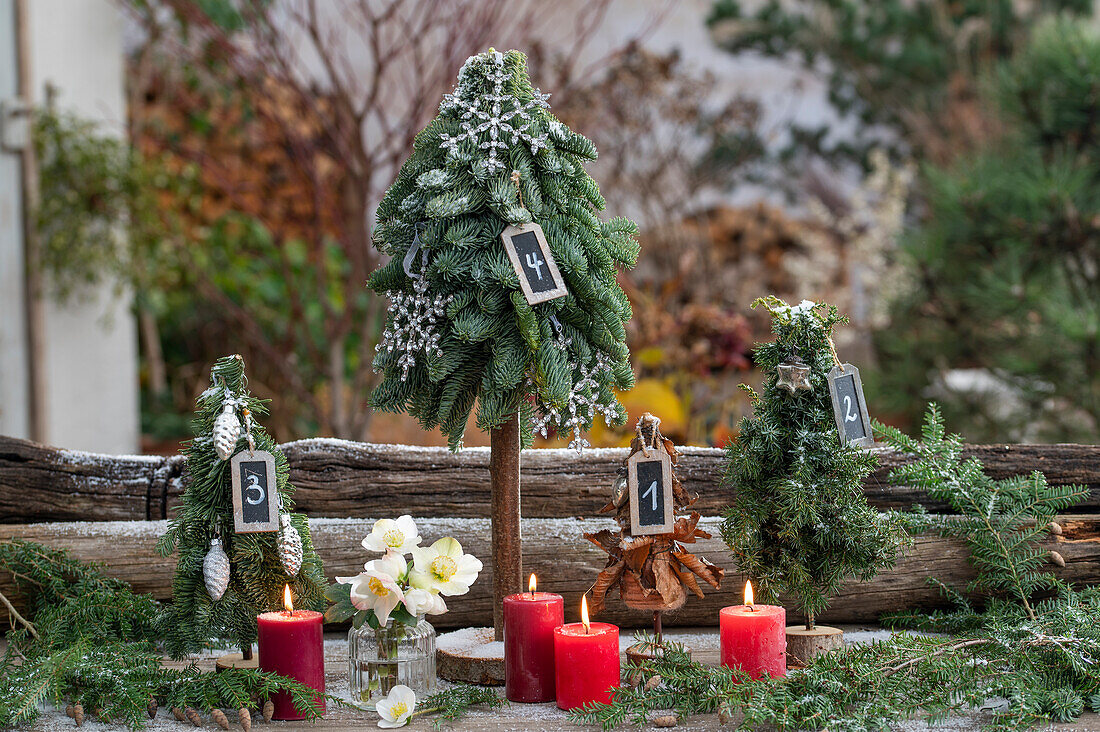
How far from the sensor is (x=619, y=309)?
1.17 metres

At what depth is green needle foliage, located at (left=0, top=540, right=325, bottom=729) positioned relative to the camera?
1037 millimetres

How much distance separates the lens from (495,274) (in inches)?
44.4

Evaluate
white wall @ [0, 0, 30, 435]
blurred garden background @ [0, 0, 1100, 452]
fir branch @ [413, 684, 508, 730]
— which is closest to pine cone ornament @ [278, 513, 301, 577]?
fir branch @ [413, 684, 508, 730]

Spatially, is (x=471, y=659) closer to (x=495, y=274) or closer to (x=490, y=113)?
(x=495, y=274)

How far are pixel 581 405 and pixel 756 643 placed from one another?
0.36m

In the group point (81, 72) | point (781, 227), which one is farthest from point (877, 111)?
point (81, 72)

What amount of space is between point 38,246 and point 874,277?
3296 millimetres

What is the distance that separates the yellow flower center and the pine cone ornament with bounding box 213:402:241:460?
10.9 inches

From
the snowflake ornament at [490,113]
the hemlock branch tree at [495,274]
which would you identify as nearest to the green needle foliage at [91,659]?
the hemlock branch tree at [495,274]

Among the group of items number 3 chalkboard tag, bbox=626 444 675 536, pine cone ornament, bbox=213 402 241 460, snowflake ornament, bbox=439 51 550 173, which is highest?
snowflake ornament, bbox=439 51 550 173

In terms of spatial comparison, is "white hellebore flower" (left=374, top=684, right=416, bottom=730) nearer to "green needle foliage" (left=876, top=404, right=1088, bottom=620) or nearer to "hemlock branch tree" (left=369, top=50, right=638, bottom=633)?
"hemlock branch tree" (left=369, top=50, right=638, bottom=633)

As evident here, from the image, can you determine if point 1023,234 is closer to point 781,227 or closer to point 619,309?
point 619,309

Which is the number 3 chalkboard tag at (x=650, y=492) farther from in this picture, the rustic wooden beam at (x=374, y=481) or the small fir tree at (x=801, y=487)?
the rustic wooden beam at (x=374, y=481)

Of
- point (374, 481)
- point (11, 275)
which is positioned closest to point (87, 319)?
point (11, 275)
